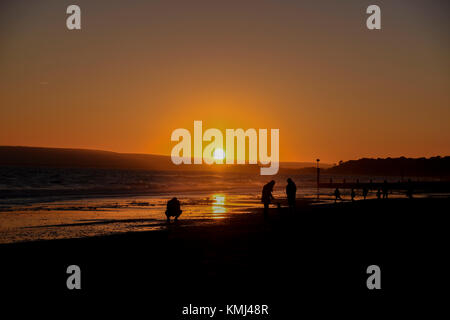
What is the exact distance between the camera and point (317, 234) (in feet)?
55.8

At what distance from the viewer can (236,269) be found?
10.4 meters

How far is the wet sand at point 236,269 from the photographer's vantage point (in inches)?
320

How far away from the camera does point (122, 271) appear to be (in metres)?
10.5

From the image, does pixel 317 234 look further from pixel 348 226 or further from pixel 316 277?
pixel 316 277

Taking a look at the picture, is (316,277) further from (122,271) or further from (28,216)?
(28,216)

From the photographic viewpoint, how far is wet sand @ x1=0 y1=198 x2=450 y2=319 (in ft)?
26.7

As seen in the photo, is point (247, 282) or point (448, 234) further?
point (448, 234)
